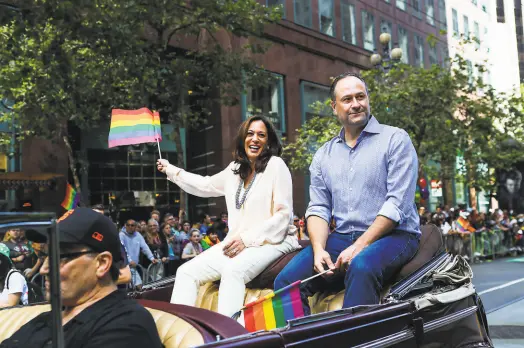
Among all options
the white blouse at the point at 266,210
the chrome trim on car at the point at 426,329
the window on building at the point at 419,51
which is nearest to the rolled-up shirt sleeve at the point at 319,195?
the white blouse at the point at 266,210

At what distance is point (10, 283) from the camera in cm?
220

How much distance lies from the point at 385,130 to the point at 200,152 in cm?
2298

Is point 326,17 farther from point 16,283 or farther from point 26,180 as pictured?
point 16,283

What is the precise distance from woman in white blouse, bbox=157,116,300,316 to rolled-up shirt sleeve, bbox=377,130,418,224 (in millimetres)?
670

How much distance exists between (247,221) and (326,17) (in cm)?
2892

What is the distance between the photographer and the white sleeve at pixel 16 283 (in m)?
2.13

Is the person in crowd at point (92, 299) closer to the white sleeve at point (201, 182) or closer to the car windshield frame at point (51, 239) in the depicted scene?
the car windshield frame at point (51, 239)

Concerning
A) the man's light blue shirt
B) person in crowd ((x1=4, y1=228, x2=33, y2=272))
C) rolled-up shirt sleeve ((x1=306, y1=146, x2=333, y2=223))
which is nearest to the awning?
rolled-up shirt sleeve ((x1=306, y1=146, x2=333, y2=223))

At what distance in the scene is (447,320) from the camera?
3373 mm

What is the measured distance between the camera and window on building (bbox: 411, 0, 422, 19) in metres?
40.9

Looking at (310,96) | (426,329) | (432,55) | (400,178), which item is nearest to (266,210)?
(400,178)

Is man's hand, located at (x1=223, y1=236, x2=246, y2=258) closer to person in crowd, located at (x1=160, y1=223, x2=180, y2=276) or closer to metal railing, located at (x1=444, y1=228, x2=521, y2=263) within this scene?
person in crowd, located at (x1=160, y1=223, x2=180, y2=276)

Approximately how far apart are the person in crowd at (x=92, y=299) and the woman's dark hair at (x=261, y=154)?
6.63 ft

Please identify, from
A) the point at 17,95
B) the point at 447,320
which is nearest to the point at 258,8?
the point at 17,95
